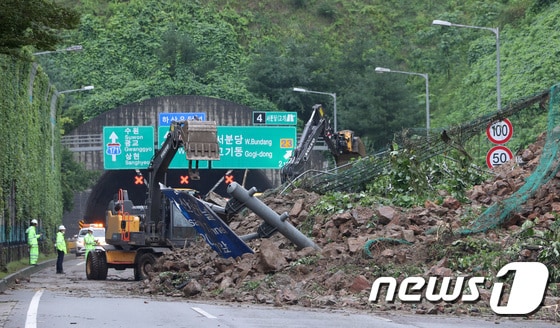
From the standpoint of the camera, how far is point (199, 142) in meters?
33.2

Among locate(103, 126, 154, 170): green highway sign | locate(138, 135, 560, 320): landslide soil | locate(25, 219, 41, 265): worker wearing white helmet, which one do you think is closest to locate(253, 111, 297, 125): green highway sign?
locate(103, 126, 154, 170): green highway sign

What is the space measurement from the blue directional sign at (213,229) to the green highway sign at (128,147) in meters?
33.4

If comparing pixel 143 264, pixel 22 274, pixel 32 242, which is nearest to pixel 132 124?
pixel 32 242

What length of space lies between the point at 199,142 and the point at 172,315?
1325cm

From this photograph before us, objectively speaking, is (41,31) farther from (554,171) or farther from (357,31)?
(357,31)

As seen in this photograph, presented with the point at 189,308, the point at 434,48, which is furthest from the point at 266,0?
A: the point at 189,308

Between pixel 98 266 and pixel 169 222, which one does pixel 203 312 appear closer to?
pixel 169 222

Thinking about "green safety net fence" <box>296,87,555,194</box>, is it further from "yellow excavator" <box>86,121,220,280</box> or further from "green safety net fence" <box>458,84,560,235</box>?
"yellow excavator" <box>86,121,220,280</box>

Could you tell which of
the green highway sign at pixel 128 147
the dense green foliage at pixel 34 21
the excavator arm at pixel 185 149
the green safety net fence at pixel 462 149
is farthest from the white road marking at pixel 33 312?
the green highway sign at pixel 128 147

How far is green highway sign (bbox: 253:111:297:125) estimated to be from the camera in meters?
63.4

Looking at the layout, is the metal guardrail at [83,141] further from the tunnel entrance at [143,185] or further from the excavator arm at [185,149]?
the excavator arm at [185,149]

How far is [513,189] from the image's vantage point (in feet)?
91.1

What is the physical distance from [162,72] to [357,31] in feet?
56.1

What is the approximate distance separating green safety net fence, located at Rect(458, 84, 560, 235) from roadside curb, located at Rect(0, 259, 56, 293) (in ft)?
40.8
